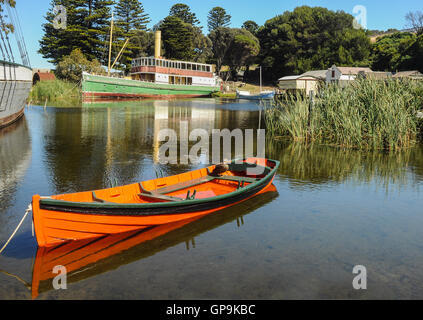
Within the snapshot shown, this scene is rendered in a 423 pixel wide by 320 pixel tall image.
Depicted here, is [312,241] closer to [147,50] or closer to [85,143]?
[85,143]

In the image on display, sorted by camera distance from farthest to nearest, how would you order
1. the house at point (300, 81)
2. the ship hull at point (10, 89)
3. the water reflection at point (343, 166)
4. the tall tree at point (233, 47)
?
the tall tree at point (233, 47) < the house at point (300, 81) < the ship hull at point (10, 89) < the water reflection at point (343, 166)

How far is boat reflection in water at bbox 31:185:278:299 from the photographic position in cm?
612

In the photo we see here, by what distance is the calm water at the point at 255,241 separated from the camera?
5.79 metres

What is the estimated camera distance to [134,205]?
710 cm

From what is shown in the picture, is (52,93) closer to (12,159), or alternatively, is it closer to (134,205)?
(12,159)

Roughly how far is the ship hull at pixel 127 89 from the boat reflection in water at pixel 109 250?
39041 mm

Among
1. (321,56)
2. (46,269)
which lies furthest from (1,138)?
(321,56)

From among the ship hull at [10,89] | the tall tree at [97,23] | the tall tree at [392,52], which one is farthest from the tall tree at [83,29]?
the tall tree at [392,52]

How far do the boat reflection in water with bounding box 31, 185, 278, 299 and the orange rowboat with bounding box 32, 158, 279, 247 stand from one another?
16 centimetres

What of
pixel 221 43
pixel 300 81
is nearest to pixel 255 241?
pixel 300 81

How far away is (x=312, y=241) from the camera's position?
7.58 m

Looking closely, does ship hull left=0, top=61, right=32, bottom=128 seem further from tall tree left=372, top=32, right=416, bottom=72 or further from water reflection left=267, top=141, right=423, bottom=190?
tall tree left=372, top=32, right=416, bottom=72

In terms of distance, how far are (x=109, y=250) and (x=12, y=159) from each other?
9.04m

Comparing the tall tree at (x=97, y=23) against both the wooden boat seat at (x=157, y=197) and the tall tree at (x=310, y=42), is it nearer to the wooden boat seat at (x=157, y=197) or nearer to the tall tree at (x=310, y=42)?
the tall tree at (x=310, y=42)
